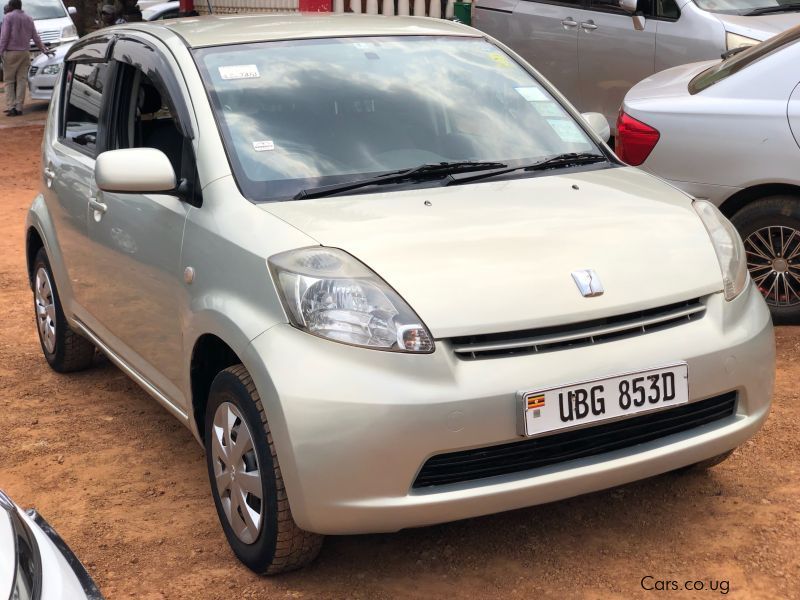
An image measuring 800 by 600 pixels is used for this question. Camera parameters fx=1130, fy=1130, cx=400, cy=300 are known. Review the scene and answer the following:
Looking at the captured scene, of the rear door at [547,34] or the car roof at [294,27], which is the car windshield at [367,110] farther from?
the rear door at [547,34]

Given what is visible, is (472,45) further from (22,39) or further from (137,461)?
(22,39)

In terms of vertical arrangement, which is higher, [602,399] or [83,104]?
[83,104]

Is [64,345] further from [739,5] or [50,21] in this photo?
[50,21]

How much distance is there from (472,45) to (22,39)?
14781mm

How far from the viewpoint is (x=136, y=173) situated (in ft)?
12.1

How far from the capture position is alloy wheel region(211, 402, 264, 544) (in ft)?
11.0

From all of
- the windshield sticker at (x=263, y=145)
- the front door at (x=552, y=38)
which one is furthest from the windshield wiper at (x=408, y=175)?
the front door at (x=552, y=38)

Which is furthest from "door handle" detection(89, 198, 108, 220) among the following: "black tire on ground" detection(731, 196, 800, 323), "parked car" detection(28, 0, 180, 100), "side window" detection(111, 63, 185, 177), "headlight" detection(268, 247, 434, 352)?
"parked car" detection(28, 0, 180, 100)

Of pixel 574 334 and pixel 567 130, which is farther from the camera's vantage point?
pixel 567 130

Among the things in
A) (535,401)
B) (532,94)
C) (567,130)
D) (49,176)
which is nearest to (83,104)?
(49,176)

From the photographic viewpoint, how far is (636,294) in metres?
3.22

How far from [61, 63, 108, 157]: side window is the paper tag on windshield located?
1.01m

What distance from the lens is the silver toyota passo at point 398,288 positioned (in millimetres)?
3027

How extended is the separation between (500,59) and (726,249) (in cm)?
143
